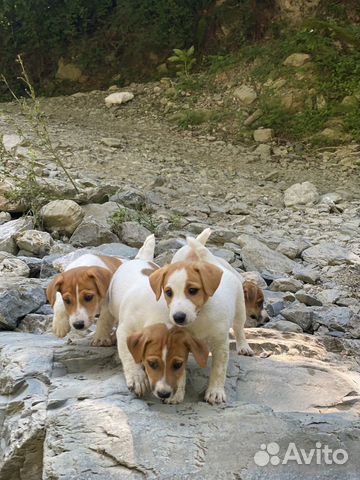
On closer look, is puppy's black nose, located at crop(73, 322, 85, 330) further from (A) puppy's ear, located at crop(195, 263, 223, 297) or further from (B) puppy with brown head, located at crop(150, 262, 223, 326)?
(A) puppy's ear, located at crop(195, 263, 223, 297)

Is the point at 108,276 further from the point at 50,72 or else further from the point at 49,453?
the point at 50,72

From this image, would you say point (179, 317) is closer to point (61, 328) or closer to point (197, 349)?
point (197, 349)

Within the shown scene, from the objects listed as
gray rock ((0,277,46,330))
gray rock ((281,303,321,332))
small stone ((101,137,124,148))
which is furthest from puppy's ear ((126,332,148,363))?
small stone ((101,137,124,148))

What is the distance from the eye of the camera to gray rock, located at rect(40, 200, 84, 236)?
28.8ft

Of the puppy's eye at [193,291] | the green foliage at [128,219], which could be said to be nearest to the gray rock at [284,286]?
the green foliage at [128,219]

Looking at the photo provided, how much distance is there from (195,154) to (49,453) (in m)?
10.5

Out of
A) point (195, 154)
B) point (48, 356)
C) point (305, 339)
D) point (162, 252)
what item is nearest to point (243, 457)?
point (48, 356)

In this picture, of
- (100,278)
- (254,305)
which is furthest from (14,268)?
(100,278)

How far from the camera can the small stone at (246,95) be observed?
1518cm

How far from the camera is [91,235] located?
842 centimetres

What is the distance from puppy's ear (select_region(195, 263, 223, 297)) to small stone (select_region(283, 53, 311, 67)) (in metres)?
11.5

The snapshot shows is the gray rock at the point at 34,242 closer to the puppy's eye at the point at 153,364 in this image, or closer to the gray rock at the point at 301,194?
the puppy's eye at the point at 153,364

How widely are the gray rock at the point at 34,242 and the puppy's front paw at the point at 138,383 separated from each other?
4171 millimetres

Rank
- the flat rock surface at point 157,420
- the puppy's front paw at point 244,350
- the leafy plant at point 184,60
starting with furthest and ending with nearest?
the leafy plant at point 184,60, the puppy's front paw at point 244,350, the flat rock surface at point 157,420
